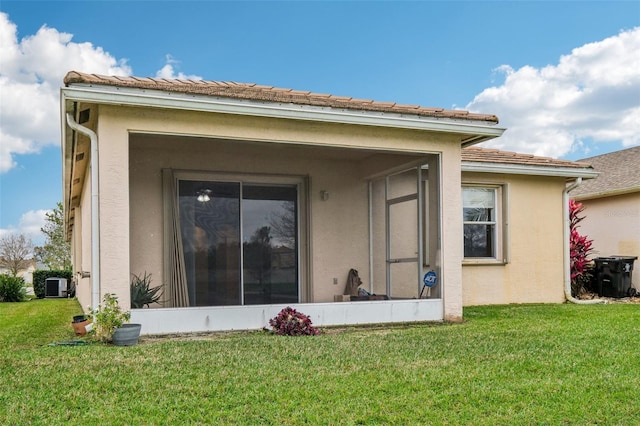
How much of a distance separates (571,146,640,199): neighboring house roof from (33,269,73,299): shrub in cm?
1876

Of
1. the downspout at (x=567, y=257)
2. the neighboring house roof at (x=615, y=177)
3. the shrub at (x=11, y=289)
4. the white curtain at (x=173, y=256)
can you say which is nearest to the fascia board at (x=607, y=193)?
the neighboring house roof at (x=615, y=177)

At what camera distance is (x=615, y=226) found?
630 inches

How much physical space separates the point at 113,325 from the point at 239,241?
153 inches

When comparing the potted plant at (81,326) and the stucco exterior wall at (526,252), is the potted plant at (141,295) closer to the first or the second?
the potted plant at (81,326)

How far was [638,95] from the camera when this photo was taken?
17.7m

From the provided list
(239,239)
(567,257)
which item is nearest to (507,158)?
(567,257)

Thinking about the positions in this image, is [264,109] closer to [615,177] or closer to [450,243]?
[450,243]

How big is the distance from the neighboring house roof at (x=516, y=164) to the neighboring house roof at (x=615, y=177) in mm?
3241

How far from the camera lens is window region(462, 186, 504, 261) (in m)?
12.1

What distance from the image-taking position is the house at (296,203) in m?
7.47

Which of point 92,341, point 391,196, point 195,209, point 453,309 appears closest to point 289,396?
point 92,341

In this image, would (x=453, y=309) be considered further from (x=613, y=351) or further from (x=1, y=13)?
(x=1, y=13)

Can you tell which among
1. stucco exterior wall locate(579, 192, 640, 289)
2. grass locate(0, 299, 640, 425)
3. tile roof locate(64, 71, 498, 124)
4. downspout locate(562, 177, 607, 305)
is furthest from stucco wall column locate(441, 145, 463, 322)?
stucco exterior wall locate(579, 192, 640, 289)

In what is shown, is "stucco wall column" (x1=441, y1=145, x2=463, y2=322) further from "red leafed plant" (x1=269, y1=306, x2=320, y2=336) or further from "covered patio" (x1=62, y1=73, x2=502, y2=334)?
"red leafed plant" (x1=269, y1=306, x2=320, y2=336)
